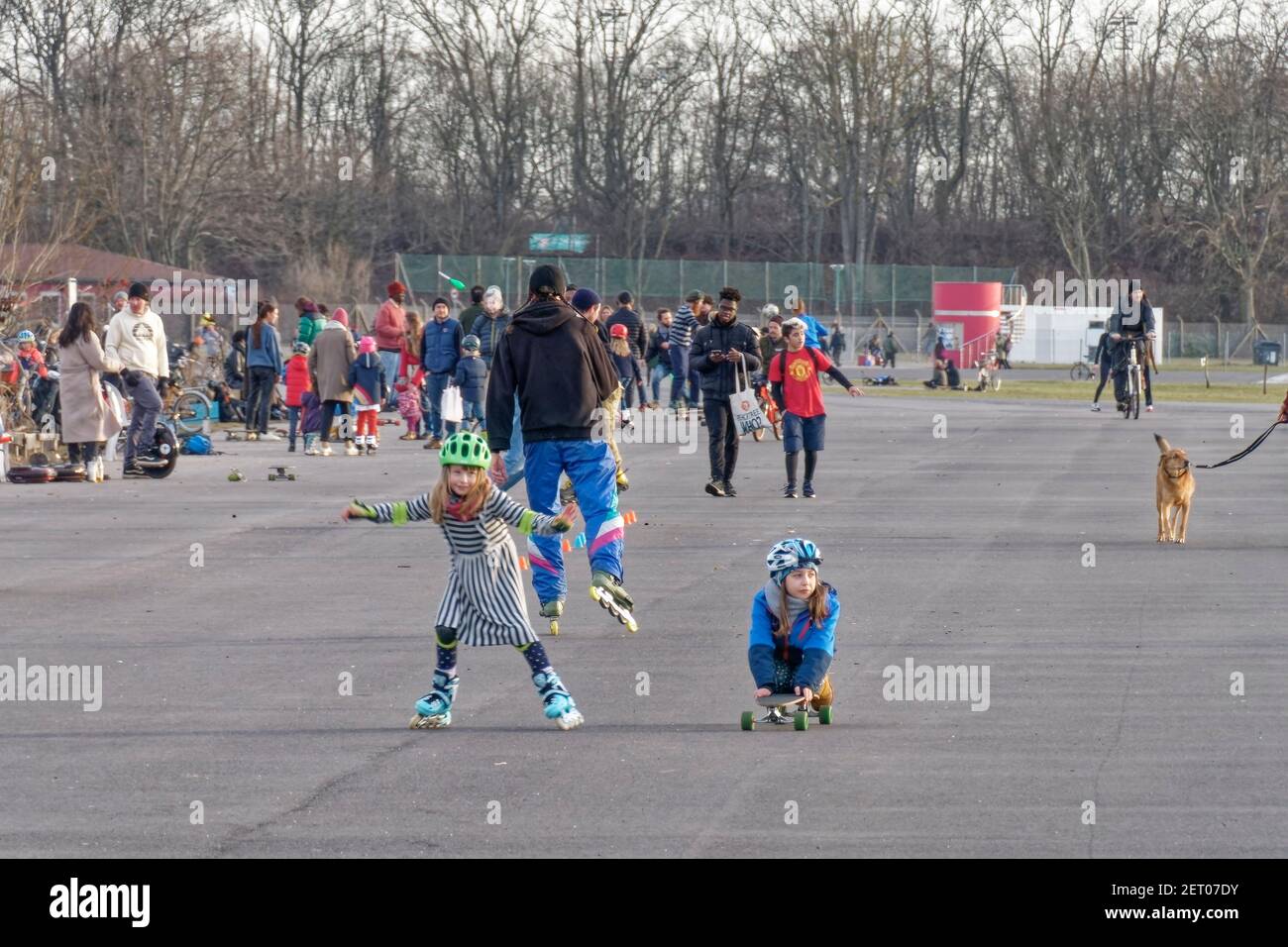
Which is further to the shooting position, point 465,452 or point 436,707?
point 436,707

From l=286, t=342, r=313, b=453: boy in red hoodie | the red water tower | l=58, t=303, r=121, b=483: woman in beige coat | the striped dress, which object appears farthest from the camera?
the red water tower

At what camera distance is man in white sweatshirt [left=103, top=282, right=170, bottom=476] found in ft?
68.0

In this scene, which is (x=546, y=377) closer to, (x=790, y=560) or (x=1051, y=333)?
(x=790, y=560)

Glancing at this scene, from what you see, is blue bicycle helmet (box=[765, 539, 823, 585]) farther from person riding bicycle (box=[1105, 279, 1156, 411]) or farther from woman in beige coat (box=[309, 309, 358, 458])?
person riding bicycle (box=[1105, 279, 1156, 411])

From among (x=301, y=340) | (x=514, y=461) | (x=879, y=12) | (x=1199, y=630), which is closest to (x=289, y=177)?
(x=879, y=12)

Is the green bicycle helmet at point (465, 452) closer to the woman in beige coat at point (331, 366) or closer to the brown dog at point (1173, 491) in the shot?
the brown dog at point (1173, 491)

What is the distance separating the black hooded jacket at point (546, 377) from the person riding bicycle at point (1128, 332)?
69.6ft

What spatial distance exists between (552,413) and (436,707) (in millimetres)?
3096

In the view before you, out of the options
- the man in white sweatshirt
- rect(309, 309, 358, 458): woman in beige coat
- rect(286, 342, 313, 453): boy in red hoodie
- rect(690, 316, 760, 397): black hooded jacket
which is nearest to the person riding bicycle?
rect(286, 342, 313, 453): boy in red hoodie

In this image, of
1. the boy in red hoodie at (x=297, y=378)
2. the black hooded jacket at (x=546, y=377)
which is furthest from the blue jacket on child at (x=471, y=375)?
the black hooded jacket at (x=546, y=377)

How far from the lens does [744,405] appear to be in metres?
18.7

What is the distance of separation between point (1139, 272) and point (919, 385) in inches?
1558

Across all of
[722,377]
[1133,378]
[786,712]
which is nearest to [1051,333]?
[1133,378]

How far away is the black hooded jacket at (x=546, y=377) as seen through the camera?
11.0m
